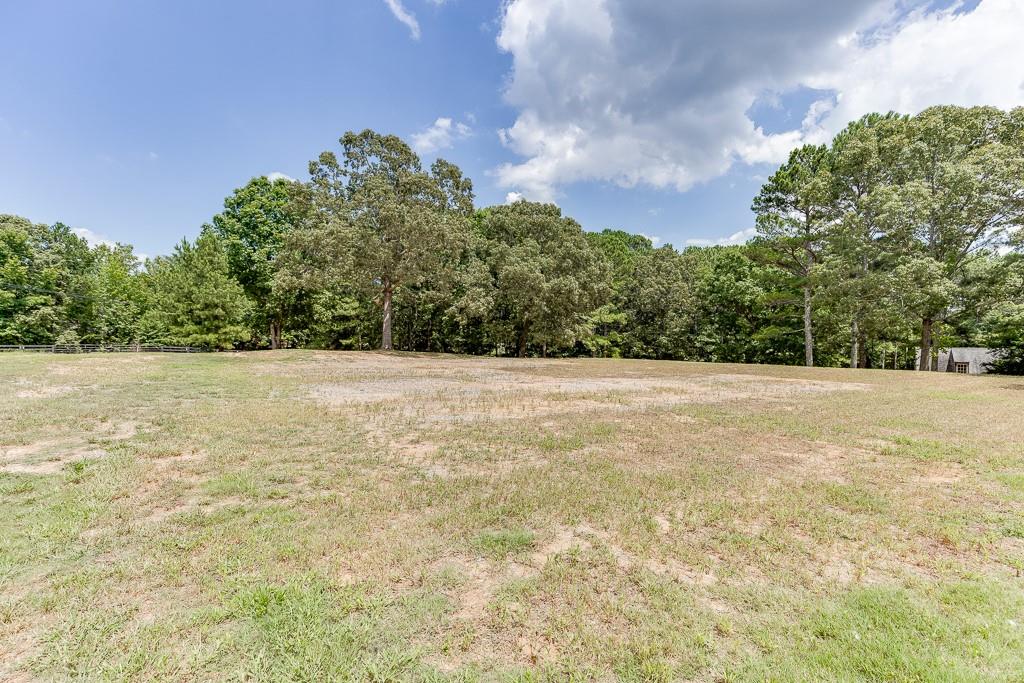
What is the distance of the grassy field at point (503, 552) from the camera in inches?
83.6

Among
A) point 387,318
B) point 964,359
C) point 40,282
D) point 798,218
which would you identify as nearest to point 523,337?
point 387,318

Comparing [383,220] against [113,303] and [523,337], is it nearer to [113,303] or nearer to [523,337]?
[523,337]

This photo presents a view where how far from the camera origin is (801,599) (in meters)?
2.62

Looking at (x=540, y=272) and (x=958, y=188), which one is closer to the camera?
(x=958, y=188)

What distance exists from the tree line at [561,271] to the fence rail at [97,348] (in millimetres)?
1530

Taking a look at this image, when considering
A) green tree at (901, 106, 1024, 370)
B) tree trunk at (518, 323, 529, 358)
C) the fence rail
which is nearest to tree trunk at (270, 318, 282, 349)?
the fence rail

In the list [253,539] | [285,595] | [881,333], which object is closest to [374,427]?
[253,539]

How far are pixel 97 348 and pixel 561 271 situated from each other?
118 ft

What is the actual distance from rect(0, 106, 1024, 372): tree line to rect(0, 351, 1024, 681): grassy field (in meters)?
18.2

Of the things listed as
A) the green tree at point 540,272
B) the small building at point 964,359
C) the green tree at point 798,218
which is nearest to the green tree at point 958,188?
the green tree at point 798,218

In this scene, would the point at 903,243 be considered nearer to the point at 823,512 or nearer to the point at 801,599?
the point at 823,512

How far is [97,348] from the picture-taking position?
3197 centimetres

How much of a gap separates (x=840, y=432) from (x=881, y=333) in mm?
25779

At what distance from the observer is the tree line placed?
64.8ft
